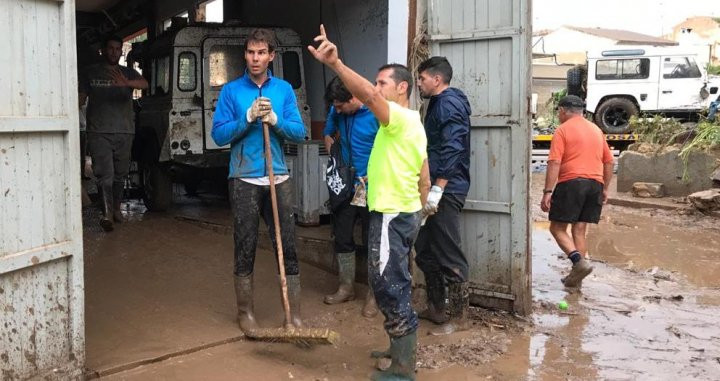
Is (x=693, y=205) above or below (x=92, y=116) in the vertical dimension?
below

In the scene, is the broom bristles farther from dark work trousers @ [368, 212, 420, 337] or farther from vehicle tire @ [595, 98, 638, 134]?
vehicle tire @ [595, 98, 638, 134]

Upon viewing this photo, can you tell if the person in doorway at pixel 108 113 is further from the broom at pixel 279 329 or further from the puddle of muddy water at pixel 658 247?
the puddle of muddy water at pixel 658 247

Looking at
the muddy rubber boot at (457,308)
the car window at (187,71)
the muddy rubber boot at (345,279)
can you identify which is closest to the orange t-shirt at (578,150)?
the muddy rubber boot at (457,308)

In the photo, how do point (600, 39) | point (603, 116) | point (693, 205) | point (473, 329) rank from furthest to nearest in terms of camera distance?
1. point (600, 39)
2. point (603, 116)
3. point (693, 205)
4. point (473, 329)

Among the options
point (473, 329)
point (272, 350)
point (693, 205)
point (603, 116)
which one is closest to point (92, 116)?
point (272, 350)

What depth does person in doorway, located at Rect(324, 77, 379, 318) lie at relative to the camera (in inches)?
A: 184

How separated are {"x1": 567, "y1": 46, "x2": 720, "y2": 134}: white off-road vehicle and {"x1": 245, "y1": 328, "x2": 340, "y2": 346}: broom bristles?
17.6 m

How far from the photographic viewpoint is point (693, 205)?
396 inches

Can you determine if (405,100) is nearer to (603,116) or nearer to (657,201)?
(657,201)

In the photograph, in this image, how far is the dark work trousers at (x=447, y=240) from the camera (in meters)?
4.46

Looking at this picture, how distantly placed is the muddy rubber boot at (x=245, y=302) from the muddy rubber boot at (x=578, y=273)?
301 centimetres

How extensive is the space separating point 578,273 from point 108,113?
498 centimetres

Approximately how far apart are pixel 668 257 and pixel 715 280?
1058mm

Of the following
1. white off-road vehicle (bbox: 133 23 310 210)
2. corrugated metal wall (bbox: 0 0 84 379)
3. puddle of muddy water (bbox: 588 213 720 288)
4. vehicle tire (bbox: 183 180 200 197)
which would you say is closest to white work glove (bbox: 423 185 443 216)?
corrugated metal wall (bbox: 0 0 84 379)
